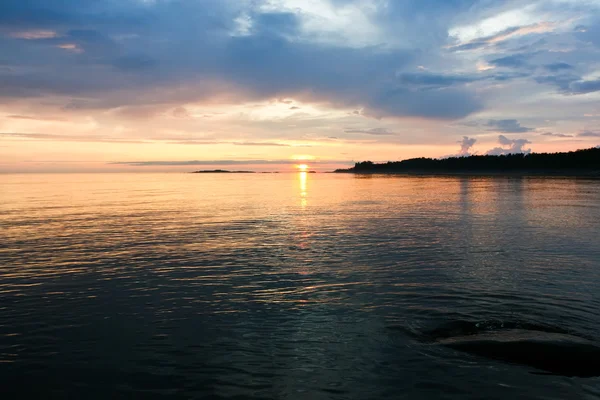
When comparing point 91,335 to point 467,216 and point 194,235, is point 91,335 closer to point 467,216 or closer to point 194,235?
point 194,235

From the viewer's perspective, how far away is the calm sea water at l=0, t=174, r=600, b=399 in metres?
11.4

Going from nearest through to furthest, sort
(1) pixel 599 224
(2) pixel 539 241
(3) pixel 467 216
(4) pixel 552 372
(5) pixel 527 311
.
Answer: (4) pixel 552 372
(5) pixel 527 311
(2) pixel 539 241
(1) pixel 599 224
(3) pixel 467 216

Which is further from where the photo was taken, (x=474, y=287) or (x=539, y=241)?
(x=539, y=241)

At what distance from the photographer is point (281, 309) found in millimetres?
16969

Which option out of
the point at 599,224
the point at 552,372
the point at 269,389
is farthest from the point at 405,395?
the point at 599,224

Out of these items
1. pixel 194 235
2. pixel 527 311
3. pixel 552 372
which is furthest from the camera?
pixel 194 235

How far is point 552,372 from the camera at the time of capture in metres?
11.8

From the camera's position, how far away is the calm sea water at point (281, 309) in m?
11.4

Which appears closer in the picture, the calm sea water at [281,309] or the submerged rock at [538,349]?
the calm sea water at [281,309]

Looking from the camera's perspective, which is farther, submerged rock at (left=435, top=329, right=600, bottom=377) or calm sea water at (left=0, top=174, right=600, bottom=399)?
submerged rock at (left=435, top=329, right=600, bottom=377)

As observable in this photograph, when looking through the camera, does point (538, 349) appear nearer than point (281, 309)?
Yes

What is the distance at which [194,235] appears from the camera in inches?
1391

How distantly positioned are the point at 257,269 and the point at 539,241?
69.8ft

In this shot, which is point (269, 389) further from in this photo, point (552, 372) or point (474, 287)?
point (474, 287)
